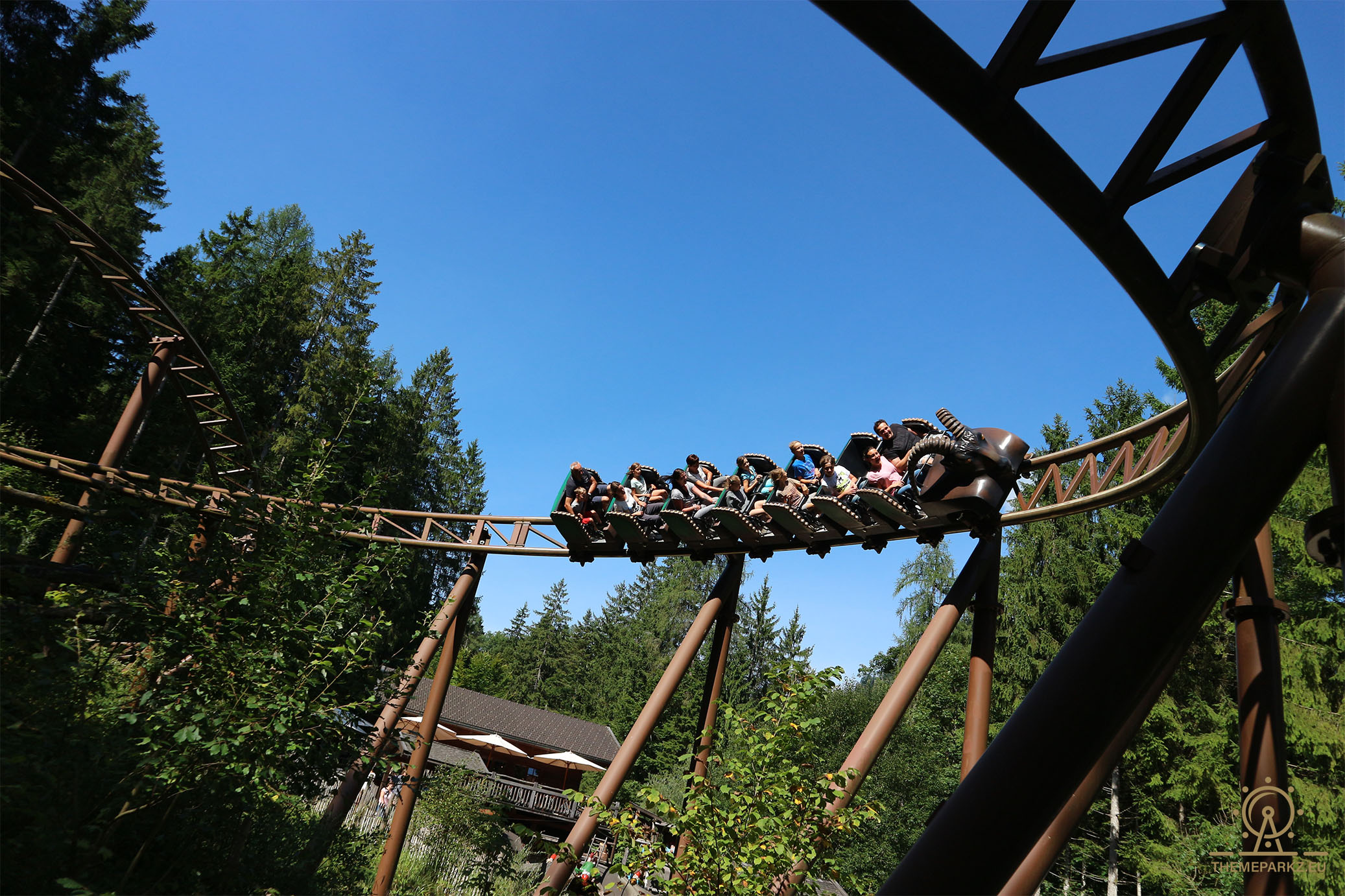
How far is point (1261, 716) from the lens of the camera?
172 inches

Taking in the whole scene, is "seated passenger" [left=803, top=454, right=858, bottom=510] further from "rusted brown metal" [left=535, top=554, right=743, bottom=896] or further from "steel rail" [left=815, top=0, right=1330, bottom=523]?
"steel rail" [left=815, top=0, right=1330, bottom=523]

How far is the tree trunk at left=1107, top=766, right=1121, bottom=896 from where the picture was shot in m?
18.7

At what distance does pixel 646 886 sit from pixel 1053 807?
14.0 ft

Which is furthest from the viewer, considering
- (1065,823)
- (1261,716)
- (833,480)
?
(833,480)

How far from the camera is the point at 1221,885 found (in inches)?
524

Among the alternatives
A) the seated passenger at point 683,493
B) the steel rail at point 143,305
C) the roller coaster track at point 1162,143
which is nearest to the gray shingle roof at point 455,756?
the steel rail at point 143,305

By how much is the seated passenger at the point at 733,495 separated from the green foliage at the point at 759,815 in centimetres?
340

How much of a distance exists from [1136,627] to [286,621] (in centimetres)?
437

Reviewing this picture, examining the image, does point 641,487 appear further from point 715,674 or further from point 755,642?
point 755,642

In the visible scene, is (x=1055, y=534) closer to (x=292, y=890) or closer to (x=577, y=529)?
(x=577, y=529)

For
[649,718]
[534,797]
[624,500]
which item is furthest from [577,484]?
[534,797]

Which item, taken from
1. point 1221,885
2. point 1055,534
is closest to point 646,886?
point 1221,885

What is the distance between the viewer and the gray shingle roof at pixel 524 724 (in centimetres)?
3005

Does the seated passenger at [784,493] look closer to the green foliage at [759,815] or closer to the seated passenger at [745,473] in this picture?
the seated passenger at [745,473]
